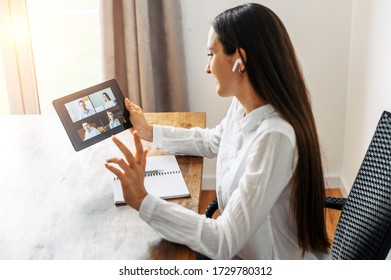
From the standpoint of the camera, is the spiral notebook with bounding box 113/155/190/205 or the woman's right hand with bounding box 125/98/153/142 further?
the woman's right hand with bounding box 125/98/153/142

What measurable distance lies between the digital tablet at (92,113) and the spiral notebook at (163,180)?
15cm

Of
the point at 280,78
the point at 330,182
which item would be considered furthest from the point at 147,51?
the point at 280,78

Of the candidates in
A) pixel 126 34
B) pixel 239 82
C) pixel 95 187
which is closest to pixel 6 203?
pixel 95 187

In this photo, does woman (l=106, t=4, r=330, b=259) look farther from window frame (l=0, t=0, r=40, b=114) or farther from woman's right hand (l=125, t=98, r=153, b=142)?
window frame (l=0, t=0, r=40, b=114)

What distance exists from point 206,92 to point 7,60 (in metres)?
1.00

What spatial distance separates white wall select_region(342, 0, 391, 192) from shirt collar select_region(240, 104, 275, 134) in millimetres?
770

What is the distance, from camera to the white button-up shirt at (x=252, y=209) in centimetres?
118

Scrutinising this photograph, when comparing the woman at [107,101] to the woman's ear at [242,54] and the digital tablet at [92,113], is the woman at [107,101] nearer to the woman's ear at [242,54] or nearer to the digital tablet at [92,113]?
the digital tablet at [92,113]

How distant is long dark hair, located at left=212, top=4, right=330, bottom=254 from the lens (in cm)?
125

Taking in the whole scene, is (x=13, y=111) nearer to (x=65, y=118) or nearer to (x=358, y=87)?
(x=65, y=118)

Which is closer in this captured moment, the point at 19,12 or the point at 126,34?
the point at 126,34

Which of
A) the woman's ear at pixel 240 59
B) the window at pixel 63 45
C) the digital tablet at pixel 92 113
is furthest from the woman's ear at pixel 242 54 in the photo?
the window at pixel 63 45

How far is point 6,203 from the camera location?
142cm

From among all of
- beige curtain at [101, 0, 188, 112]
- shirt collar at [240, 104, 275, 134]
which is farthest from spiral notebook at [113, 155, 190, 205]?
beige curtain at [101, 0, 188, 112]
